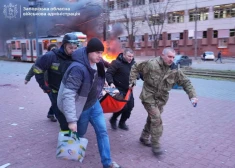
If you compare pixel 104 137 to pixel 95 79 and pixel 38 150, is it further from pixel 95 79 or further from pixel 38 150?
pixel 38 150

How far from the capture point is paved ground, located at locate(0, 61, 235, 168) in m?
3.64

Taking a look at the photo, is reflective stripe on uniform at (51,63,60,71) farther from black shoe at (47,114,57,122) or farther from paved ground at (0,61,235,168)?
black shoe at (47,114,57,122)

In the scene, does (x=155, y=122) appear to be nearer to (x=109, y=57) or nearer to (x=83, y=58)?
(x=83, y=58)

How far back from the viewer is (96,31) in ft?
56.4

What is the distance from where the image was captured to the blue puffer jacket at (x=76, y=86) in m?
2.77

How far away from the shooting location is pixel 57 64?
12.2 ft

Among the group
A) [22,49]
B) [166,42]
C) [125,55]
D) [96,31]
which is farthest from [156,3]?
[125,55]

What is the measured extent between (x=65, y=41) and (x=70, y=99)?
108cm

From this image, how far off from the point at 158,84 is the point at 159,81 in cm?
5

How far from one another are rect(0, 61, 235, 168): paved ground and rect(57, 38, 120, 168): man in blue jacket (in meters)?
0.69

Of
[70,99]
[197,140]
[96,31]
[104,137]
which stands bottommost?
[197,140]

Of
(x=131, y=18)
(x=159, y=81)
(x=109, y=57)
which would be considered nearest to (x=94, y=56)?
(x=159, y=81)

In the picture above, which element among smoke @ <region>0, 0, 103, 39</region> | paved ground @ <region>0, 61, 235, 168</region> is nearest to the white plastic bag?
paved ground @ <region>0, 61, 235, 168</region>

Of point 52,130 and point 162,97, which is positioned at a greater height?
point 162,97
